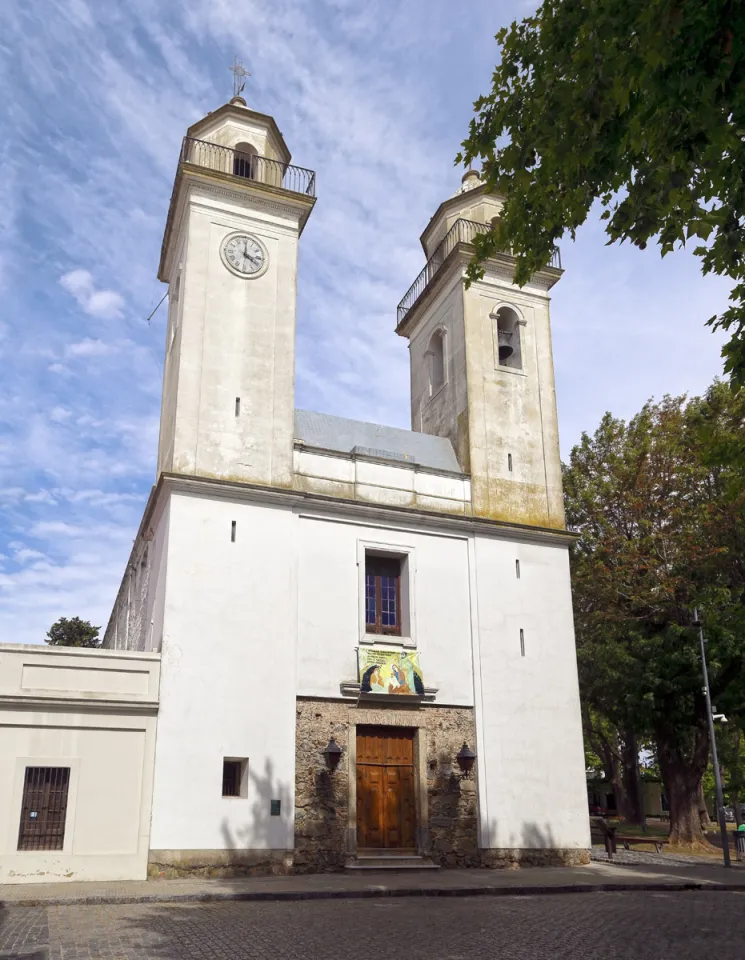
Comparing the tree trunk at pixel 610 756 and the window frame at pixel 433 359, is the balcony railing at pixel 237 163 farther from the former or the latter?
the tree trunk at pixel 610 756

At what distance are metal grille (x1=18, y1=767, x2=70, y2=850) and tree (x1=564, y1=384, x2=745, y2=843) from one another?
50.5ft

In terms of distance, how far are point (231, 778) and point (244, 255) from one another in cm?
1138

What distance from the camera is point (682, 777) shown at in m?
26.5

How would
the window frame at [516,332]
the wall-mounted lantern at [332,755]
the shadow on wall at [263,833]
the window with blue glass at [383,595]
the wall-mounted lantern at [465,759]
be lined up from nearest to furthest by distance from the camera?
the shadow on wall at [263,833], the wall-mounted lantern at [332,755], the wall-mounted lantern at [465,759], the window with blue glass at [383,595], the window frame at [516,332]

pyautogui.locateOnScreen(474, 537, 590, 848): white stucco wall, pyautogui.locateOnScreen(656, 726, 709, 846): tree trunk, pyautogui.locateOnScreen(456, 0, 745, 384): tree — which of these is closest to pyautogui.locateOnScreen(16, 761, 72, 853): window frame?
pyautogui.locateOnScreen(474, 537, 590, 848): white stucco wall

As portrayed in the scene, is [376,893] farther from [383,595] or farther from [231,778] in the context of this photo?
[383,595]

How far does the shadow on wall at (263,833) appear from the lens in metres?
16.2

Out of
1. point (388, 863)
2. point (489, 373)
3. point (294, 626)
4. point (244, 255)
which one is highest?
point (244, 255)

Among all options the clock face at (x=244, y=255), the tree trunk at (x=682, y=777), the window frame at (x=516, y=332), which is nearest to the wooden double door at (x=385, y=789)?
the window frame at (x=516, y=332)

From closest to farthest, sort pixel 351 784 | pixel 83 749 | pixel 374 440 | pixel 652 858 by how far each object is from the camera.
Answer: pixel 83 749 < pixel 351 784 < pixel 374 440 < pixel 652 858

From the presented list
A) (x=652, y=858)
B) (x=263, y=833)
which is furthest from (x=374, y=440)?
(x=652, y=858)

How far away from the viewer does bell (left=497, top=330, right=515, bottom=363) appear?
23.4 meters

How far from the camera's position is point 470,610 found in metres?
20.0

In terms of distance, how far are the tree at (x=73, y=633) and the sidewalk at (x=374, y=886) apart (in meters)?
A: 26.0
